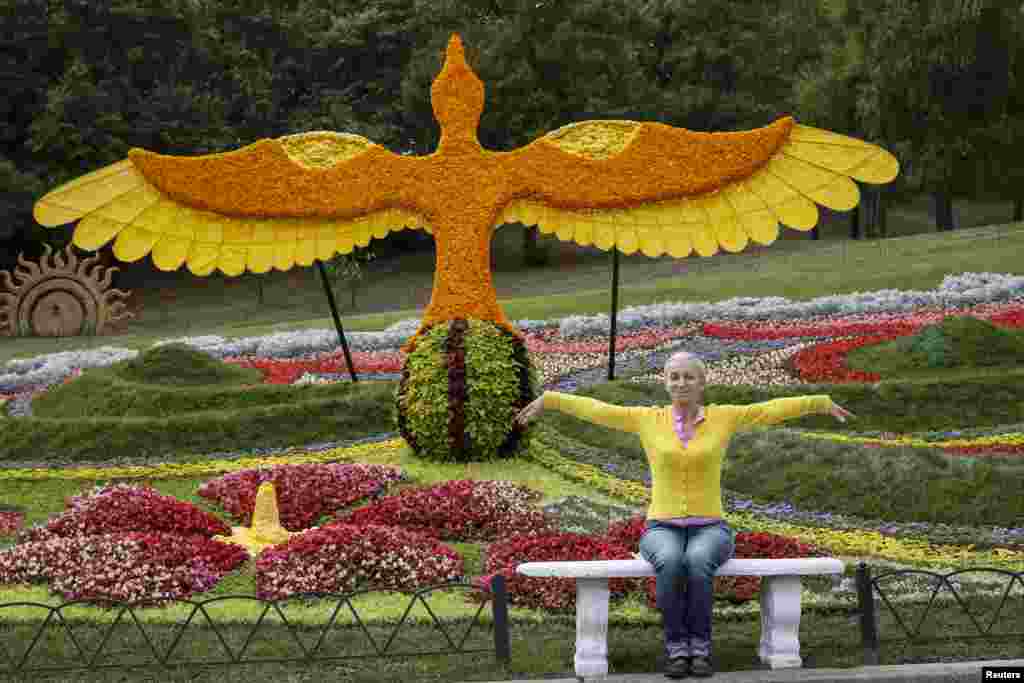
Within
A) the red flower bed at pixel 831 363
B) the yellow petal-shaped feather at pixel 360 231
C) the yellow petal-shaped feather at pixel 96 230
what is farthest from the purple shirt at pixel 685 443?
the red flower bed at pixel 831 363

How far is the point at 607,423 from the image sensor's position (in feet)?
27.2

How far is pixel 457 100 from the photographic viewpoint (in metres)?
14.3

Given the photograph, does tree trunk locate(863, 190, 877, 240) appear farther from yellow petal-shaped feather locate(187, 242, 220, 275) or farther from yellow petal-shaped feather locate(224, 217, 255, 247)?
yellow petal-shaped feather locate(187, 242, 220, 275)

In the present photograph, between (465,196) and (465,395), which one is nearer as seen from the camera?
(465,395)

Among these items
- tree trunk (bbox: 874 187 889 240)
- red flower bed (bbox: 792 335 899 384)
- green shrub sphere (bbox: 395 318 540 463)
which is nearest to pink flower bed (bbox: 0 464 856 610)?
green shrub sphere (bbox: 395 318 540 463)

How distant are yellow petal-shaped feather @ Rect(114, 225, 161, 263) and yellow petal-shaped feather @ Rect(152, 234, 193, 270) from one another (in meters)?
0.10

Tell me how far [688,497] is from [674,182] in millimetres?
6450

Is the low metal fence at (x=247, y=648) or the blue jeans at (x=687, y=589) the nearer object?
the blue jeans at (x=687, y=589)

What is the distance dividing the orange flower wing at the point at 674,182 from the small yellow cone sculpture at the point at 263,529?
4280 millimetres

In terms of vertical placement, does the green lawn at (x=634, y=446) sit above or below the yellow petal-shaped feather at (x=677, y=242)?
below

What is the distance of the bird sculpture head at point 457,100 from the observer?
14.2 meters

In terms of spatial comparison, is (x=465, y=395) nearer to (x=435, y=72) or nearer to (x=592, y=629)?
(x=592, y=629)

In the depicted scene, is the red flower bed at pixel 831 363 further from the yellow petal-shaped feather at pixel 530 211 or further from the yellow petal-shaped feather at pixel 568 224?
the yellow petal-shaped feather at pixel 530 211

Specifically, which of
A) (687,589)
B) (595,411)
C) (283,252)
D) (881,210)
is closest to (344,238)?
(283,252)
